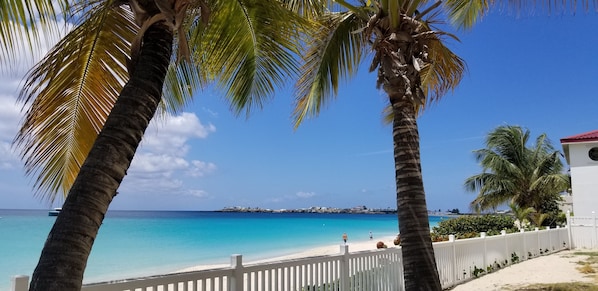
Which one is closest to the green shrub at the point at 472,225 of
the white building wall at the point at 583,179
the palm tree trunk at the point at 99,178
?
the white building wall at the point at 583,179

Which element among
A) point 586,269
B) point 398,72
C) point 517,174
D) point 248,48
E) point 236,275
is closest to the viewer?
point 236,275

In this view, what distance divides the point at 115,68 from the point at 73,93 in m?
0.52

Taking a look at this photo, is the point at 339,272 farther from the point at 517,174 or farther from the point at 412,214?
the point at 517,174

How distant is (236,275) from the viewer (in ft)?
16.9

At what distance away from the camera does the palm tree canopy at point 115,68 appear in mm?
4723

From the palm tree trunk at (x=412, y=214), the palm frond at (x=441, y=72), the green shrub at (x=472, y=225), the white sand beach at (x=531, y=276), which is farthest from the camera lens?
the green shrub at (x=472, y=225)

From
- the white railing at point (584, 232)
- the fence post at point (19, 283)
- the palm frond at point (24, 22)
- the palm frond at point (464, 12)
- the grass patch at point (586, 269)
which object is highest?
the palm frond at point (464, 12)

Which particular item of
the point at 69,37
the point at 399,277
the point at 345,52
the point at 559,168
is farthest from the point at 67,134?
the point at 559,168

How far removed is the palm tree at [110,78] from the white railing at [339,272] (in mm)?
1159

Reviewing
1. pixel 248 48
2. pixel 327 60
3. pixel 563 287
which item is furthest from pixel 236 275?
pixel 563 287

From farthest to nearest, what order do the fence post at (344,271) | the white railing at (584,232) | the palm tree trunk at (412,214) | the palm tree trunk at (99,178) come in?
the white railing at (584,232), the fence post at (344,271), the palm tree trunk at (412,214), the palm tree trunk at (99,178)

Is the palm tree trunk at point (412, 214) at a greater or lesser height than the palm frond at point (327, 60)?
lesser

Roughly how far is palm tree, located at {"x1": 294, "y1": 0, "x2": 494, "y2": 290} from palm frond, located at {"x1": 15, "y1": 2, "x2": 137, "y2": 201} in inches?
120

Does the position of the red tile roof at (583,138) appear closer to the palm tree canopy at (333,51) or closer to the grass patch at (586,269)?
the grass patch at (586,269)
